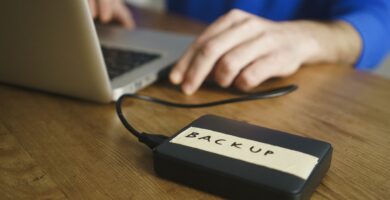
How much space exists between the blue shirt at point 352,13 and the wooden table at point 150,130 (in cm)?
17

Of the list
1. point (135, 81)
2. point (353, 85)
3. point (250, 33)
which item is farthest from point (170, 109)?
point (353, 85)

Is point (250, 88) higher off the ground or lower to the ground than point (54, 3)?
lower

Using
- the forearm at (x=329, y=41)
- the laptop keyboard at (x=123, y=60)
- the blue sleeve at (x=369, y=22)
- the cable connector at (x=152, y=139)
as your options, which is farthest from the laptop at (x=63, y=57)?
the blue sleeve at (x=369, y=22)

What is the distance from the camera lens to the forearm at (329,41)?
2.12ft

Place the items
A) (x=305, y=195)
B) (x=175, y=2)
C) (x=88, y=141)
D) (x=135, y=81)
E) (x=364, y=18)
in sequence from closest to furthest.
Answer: (x=305, y=195) < (x=88, y=141) < (x=135, y=81) < (x=364, y=18) < (x=175, y=2)

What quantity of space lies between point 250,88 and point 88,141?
242mm

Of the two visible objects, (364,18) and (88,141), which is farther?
(364,18)

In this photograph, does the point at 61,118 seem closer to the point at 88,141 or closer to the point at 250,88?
the point at 88,141

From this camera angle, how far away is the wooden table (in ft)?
1.13

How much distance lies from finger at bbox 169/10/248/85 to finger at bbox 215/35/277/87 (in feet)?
0.14

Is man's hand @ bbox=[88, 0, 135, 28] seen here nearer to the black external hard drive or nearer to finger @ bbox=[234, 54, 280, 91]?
finger @ bbox=[234, 54, 280, 91]

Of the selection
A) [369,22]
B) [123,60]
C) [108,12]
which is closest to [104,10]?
[108,12]

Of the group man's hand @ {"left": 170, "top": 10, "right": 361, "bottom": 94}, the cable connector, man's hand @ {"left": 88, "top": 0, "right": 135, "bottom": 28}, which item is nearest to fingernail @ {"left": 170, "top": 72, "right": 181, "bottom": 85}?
man's hand @ {"left": 170, "top": 10, "right": 361, "bottom": 94}

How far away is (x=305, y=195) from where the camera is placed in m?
0.30
